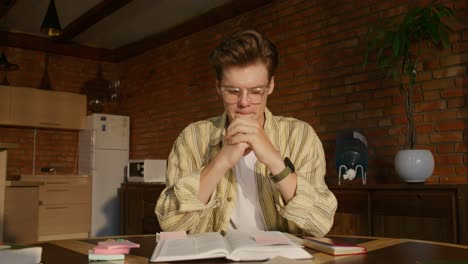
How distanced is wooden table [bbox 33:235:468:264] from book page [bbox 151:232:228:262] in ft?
0.07

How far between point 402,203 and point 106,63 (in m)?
5.01

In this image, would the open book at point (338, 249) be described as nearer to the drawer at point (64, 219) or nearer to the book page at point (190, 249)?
the book page at point (190, 249)

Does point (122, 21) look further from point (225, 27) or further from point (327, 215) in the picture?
point (327, 215)

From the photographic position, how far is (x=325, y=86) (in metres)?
3.94

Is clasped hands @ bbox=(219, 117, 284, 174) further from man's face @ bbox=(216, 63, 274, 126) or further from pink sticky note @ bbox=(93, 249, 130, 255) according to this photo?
pink sticky note @ bbox=(93, 249, 130, 255)

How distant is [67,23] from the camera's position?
218 inches

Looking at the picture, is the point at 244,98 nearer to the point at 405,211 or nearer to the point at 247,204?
the point at 247,204

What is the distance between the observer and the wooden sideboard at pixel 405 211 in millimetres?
2561

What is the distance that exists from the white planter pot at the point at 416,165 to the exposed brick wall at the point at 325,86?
1.05 feet

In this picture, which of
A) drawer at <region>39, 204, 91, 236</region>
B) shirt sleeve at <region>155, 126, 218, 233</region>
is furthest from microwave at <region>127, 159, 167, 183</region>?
shirt sleeve at <region>155, 126, 218, 233</region>

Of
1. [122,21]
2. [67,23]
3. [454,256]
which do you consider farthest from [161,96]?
[454,256]

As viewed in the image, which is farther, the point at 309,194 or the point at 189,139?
the point at 189,139

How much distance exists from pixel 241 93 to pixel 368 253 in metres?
0.63

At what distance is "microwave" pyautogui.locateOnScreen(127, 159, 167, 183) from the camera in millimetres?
5271
